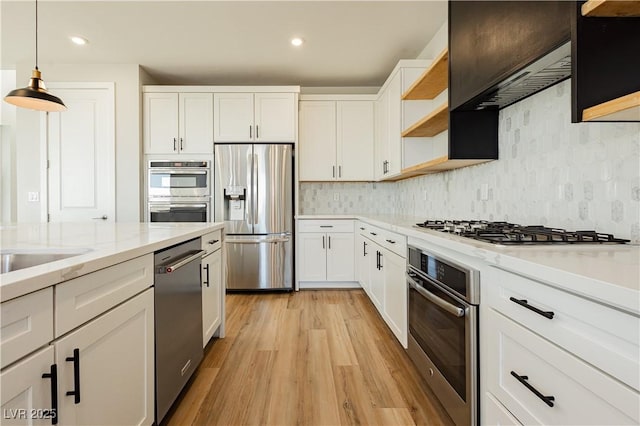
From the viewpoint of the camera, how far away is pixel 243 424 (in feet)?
4.94

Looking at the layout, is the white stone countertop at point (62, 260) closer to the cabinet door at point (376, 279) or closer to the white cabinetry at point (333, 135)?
the cabinet door at point (376, 279)

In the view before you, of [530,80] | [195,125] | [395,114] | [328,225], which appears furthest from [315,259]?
[530,80]

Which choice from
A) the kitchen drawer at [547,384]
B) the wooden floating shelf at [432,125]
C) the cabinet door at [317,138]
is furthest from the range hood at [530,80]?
the cabinet door at [317,138]

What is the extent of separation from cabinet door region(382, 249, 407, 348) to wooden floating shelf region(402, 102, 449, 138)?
104cm

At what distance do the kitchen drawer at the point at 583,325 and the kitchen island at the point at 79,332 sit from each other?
1168 mm

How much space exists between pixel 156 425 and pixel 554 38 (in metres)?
2.16

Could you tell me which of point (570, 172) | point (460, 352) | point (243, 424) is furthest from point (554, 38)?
point (243, 424)

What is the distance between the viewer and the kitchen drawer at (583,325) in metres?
0.60

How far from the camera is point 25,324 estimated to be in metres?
0.69

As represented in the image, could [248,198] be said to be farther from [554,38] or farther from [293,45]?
[554,38]

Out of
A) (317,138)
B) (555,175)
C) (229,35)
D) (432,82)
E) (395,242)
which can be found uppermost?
(229,35)

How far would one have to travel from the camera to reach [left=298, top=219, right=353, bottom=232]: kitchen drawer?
3.90 meters

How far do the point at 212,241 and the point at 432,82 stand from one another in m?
2.08

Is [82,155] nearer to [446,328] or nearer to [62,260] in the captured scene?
[62,260]
